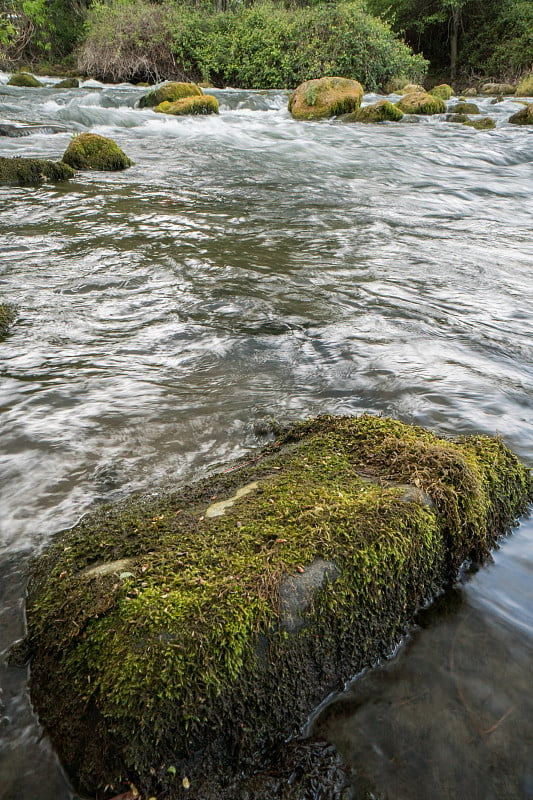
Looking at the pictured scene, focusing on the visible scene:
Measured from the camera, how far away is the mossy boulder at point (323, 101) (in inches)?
761

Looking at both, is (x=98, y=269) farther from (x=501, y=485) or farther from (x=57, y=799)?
(x=57, y=799)

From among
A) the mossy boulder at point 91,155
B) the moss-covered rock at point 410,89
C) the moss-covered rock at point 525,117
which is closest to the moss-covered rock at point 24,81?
the moss-covered rock at point 410,89

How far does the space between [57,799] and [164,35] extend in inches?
1272

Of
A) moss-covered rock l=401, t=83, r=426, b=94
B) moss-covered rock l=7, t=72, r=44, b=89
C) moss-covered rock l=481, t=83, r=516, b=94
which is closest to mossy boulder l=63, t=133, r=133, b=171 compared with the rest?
moss-covered rock l=7, t=72, r=44, b=89

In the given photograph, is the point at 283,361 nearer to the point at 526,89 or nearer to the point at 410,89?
the point at 410,89

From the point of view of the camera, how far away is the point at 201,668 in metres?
1.58

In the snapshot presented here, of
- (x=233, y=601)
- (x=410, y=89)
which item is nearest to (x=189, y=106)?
(x=410, y=89)

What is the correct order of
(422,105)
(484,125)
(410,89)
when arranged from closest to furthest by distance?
1. (484,125)
2. (422,105)
3. (410,89)

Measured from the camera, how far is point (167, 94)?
19312 millimetres

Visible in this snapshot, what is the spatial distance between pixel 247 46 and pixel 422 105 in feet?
35.2

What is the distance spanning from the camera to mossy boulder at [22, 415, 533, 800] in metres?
1.55

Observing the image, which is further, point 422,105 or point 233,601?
point 422,105

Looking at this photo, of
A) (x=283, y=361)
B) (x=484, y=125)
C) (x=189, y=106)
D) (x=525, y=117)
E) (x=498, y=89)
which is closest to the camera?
(x=283, y=361)

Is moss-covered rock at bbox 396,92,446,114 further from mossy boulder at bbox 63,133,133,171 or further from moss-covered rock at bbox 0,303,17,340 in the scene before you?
moss-covered rock at bbox 0,303,17,340
